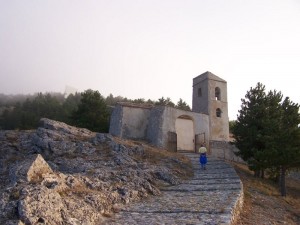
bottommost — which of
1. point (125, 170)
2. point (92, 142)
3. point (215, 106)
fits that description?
point (125, 170)

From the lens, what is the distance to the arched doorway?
103 feet

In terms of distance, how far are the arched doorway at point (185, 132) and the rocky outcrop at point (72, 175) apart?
8314 mm

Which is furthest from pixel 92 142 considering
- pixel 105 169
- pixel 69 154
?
pixel 105 169

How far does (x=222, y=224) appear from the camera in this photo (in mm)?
9609

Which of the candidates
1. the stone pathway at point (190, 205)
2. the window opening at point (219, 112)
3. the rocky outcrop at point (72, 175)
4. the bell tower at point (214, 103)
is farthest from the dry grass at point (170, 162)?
the window opening at point (219, 112)

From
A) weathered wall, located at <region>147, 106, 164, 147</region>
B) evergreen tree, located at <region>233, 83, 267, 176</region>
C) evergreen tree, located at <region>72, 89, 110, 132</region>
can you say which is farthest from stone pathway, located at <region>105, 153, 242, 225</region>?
evergreen tree, located at <region>72, 89, 110, 132</region>

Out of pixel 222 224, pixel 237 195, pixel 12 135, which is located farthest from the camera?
pixel 12 135

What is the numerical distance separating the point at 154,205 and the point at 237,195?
12.2 ft

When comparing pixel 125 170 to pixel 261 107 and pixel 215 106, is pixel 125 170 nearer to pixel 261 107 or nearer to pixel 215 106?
pixel 261 107

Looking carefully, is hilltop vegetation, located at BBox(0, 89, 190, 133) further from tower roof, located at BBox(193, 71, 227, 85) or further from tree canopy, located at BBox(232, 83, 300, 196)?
tree canopy, located at BBox(232, 83, 300, 196)

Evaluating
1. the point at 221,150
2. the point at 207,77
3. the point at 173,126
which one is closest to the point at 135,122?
the point at 173,126

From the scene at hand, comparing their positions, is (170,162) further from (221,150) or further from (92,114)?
(92,114)

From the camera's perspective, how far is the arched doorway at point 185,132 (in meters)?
31.3

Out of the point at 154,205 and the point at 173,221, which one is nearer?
the point at 173,221
